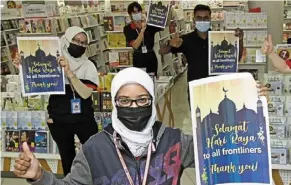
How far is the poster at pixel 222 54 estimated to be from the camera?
4.26m

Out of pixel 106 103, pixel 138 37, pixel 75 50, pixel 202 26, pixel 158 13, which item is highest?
pixel 158 13

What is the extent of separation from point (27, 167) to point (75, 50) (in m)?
2.14

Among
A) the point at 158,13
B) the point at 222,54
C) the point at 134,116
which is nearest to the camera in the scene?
the point at 134,116

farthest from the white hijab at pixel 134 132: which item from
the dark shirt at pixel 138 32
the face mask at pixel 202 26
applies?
the dark shirt at pixel 138 32

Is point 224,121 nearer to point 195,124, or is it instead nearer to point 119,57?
point 195,124

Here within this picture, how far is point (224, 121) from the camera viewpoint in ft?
6.26

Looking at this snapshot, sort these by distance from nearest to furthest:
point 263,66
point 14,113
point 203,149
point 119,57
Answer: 1. point 203,149
2. point 14,113
3. point 263,66
4. point 119,57

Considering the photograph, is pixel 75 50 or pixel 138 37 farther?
pixel 138 37

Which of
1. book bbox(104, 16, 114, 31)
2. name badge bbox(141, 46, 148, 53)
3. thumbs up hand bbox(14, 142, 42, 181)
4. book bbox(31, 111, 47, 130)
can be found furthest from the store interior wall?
thumbs up hand bbox(14, 142, 42, 181)

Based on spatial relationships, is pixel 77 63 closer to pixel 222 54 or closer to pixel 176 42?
pixel 176 42

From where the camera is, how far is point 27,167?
1.76m

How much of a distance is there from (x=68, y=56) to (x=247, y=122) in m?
2.27

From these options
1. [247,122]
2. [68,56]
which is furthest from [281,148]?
[247,122]

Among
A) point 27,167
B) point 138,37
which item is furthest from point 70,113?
point 138,37
